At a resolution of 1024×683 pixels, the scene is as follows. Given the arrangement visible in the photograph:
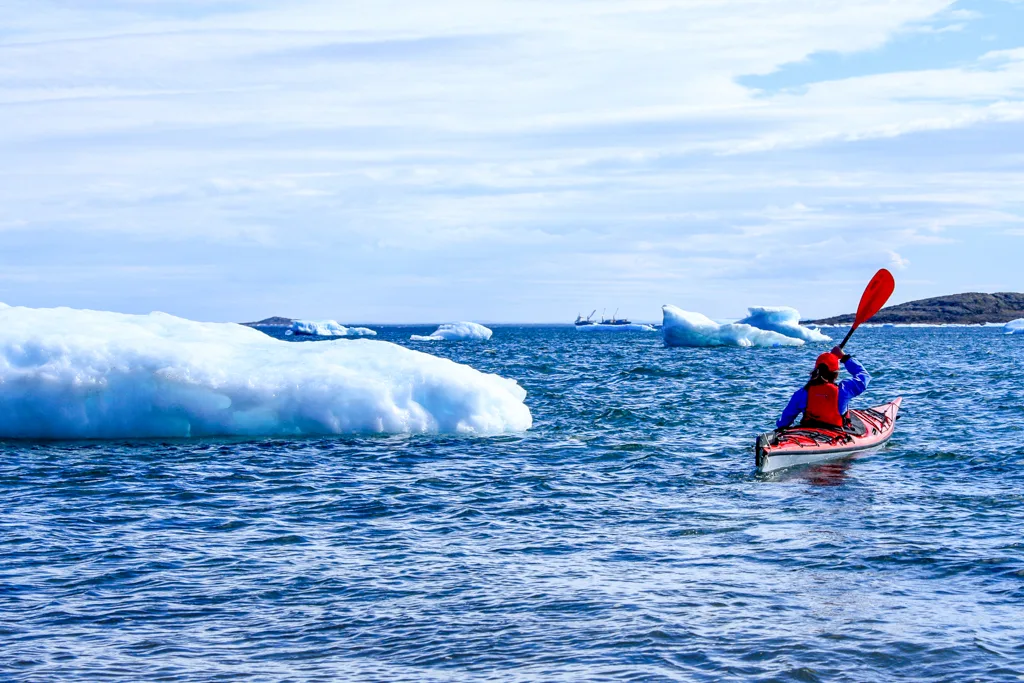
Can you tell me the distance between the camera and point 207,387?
1734 cm

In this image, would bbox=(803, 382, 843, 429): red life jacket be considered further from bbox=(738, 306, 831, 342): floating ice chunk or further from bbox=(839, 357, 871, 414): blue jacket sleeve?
bbox=(738, 306, 831, 342): floating ice chunk

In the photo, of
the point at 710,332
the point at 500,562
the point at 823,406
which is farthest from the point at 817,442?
the point at 710,332

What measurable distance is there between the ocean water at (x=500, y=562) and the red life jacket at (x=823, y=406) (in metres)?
0.80

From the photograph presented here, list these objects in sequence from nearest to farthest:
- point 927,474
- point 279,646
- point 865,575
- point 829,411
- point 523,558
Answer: point 279,646
point 865,575
point 523,558
point 927,474
point 829,411

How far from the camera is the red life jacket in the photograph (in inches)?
685


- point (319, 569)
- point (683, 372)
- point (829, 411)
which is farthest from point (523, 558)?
point (683, 372)

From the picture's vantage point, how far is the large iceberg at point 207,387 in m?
17.1

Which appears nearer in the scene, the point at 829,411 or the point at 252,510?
the point at 252,510

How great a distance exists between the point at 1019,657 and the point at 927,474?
8.58 m

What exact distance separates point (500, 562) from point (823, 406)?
9.03 metres

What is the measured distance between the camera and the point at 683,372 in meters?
45.2

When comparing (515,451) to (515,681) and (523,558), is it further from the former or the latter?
(515,681)

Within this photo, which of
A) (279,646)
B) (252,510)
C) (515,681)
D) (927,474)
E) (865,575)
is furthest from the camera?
(927,474)

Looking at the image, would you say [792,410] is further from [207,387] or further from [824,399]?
[207,387]
